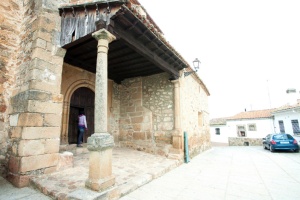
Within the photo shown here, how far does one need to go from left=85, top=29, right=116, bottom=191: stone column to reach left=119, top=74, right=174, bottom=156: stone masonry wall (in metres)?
3.47

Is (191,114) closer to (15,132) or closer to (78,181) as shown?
(78,181)

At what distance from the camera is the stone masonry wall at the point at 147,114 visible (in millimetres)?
6246

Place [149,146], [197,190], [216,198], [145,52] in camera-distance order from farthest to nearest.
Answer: [149,146], [145,52], [197,190], [216,198]

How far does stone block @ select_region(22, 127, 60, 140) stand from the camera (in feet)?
10.1

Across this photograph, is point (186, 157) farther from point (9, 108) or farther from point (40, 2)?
point (40, 2)

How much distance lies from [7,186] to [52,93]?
6.06 ft


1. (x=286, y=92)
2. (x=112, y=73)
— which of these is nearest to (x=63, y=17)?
(x=112, y=73)

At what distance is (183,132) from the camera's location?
19.7 ft

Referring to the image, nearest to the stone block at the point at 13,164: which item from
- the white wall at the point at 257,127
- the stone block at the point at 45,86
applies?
the stone block at the point at 45,86

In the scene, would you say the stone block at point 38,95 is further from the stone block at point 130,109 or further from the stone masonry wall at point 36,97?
the stone block at point 130,109

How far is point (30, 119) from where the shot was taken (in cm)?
313

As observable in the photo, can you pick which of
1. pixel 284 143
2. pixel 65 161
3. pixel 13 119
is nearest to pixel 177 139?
pixel 65 161

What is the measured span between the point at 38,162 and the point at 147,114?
4070 mm

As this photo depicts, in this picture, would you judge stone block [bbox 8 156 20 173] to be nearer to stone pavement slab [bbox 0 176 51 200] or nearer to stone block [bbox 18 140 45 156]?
stone block [bbox 18 140 45 156]
